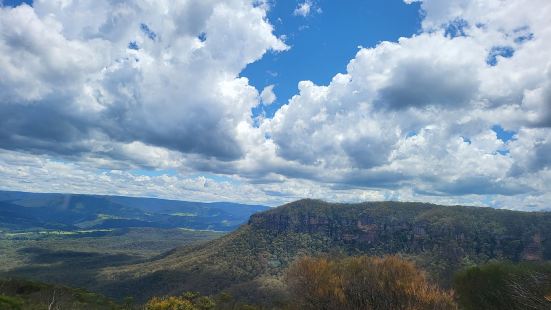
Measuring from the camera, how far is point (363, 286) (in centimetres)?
4703

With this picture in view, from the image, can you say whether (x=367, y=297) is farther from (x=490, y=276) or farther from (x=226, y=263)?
(x=226, y=263)

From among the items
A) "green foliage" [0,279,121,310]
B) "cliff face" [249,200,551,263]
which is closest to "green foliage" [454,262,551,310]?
"green foliage" [0,279,121,310]

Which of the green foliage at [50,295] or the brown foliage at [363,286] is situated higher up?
the brown foliage at [363,286]

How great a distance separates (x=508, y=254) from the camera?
6142 inches

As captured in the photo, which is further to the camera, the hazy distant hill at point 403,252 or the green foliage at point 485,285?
the hazy distant hill at point 403,252

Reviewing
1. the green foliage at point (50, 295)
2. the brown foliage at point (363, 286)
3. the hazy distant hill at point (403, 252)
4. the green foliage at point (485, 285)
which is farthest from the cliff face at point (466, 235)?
the green foliage at point (50, 295)

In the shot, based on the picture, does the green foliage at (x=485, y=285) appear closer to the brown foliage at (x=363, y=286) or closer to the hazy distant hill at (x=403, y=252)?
the brown foliage at (x=363, y=286)

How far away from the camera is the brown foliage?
42344mm

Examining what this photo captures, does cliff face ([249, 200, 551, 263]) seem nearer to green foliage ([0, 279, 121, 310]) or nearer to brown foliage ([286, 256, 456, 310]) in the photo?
brown foliage ([286, 256, 456, 310])

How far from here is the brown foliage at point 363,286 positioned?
4234cm

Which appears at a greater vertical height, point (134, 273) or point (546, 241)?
point (546, 241)

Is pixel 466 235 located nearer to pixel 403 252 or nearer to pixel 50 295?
pixel 403 252

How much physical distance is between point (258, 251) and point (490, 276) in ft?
455

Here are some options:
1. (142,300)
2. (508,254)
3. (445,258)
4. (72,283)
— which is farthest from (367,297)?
(72,283)
